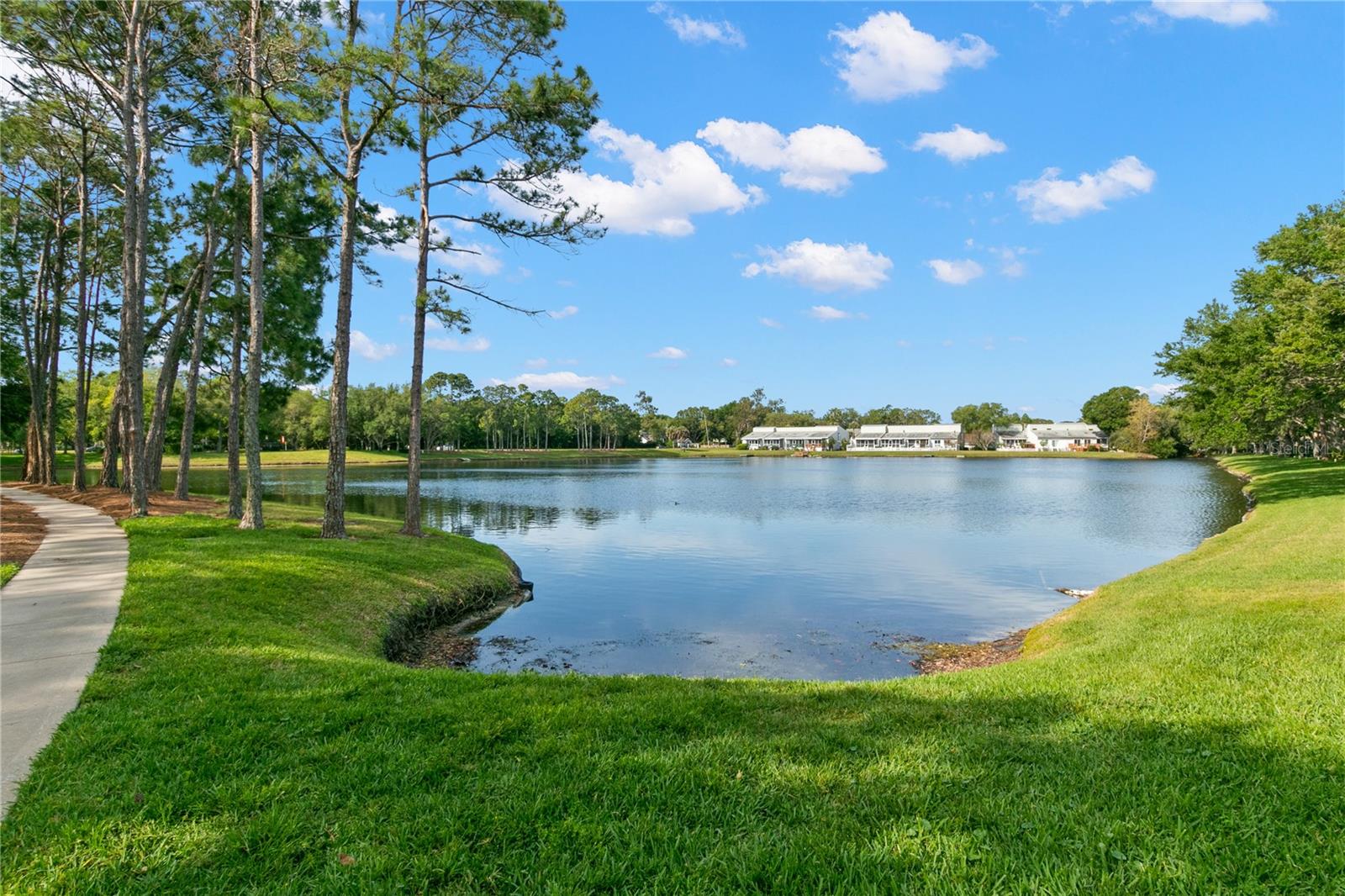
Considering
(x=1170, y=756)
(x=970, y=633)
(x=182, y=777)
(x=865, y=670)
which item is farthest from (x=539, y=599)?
(x=1170, y=756)

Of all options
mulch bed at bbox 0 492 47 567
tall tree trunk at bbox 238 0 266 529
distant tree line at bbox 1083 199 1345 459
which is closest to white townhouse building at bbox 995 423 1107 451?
distant tree line at bbox 1083 199 1345 459

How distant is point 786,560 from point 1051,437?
405 ft

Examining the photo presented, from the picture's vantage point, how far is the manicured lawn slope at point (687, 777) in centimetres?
286

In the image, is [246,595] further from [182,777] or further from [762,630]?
[762,630]

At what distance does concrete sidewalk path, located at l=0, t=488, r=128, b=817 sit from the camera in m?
4.23

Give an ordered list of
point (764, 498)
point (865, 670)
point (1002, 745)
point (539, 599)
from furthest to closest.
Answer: point (764, 498)
point (539, 599)
point (865, 670)
point (1002, 745)

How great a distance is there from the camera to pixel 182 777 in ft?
12.0

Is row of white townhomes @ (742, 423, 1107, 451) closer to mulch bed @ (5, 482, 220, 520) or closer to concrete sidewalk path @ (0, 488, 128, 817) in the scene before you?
mulch bed @ (5, 482, 220, 520)

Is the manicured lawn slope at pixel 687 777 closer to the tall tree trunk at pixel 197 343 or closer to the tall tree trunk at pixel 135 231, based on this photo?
the tall tree trunk at pixel 135 231

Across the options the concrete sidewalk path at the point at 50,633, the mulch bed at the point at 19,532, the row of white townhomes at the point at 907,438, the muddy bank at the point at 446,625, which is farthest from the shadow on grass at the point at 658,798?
the row of white townhomes at the point at 907,438

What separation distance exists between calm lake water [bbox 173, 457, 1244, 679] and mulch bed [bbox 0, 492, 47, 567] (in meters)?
7.13

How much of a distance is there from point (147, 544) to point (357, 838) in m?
10.3

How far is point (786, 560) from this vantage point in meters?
17.5

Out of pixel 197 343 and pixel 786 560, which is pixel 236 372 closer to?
pixel 197 343
